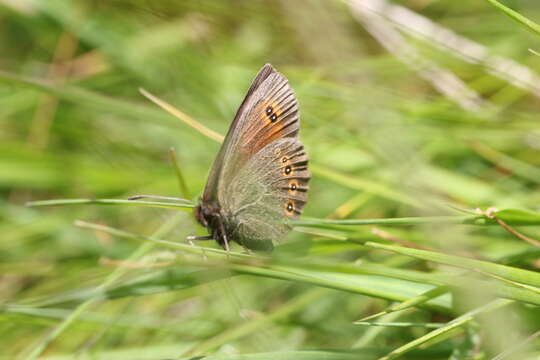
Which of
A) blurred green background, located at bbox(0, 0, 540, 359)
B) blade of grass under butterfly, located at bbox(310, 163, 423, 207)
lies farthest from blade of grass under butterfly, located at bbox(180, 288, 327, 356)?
blade of grass under butterfly, located at bbox(310, 163, 423, 207)

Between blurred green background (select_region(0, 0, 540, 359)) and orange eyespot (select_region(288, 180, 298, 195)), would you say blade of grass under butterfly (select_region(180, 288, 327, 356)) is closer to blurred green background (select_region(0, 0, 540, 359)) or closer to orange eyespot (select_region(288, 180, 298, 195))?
blurred green background (select_region(0, 0, 540, 359))

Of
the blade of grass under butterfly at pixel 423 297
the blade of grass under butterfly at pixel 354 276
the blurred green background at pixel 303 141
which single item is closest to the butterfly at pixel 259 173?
the blurred green background at pixel 303 141

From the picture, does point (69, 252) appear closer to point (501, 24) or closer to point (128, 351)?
point (128, 351)

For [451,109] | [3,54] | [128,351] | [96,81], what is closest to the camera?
[128,351]

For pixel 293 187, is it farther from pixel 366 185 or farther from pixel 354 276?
pixel 354 276

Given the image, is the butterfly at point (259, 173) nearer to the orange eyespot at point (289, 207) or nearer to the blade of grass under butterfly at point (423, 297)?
the orange eyespot at point (289, 207)

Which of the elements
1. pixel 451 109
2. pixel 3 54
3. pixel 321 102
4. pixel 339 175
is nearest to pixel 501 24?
pixel 451 109
